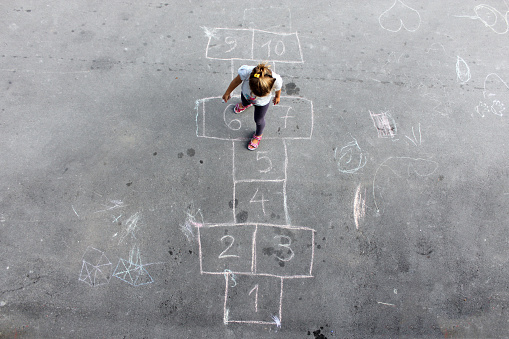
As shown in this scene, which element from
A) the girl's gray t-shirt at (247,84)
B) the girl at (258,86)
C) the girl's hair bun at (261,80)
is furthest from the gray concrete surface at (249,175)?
the girl's hair bun at (261,80)

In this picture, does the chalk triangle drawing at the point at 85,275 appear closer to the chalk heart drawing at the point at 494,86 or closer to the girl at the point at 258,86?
the girl at the point at 258,86

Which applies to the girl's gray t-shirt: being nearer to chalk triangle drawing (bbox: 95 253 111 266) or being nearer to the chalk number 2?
the chalk number 2

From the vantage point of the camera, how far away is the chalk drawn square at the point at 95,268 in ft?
10.5

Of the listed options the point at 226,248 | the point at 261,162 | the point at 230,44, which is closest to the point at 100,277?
the point at 226,248

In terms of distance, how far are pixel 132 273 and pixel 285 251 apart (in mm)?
1938

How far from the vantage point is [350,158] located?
3811mm

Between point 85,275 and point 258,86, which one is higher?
point 258,86

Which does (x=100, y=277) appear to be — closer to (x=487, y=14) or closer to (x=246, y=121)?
(x=246, y=121)

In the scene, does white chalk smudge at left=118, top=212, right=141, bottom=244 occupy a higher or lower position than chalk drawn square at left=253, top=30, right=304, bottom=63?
lower

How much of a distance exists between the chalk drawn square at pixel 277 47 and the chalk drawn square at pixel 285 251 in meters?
2.71

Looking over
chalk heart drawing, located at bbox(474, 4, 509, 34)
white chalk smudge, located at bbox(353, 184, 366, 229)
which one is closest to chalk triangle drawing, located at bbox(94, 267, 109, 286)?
white chalk smudge, located at bbox(353, 184, 366, 229)

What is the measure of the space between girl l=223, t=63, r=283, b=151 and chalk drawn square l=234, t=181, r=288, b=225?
58 centimetres

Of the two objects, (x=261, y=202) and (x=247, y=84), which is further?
(x=261, y=202)

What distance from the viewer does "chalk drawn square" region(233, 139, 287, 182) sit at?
12.0ft
